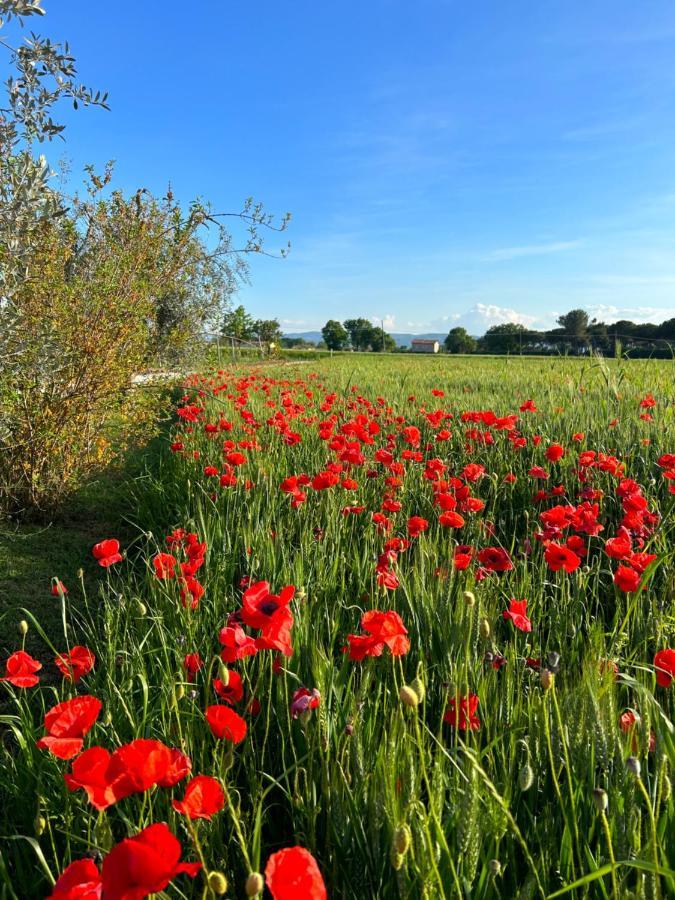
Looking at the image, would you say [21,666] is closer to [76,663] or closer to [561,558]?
[76,663]

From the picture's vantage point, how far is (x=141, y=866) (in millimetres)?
644

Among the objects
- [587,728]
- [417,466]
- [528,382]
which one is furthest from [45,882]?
[528,382]

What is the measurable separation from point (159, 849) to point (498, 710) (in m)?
1.12

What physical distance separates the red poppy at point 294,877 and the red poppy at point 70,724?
436mm

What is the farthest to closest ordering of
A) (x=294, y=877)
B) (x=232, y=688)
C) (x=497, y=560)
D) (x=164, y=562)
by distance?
(x=164, y=562) → (x=497, y=560) → (x=232, y=688) → (x=294, y=877)

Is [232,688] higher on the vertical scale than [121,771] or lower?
lower

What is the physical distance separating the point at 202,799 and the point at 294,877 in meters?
0.34

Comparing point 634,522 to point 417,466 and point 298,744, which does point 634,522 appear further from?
point 417,466

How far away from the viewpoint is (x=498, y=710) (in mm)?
1561

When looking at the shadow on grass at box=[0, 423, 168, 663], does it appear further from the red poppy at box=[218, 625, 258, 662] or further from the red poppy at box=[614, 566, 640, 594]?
the red poppy at box=[614, 566, 640, 594]

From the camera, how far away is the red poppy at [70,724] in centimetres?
94

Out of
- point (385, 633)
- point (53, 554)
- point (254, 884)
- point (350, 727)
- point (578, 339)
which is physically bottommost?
point (53, 554)

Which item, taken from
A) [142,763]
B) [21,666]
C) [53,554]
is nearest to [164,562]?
[21,666]

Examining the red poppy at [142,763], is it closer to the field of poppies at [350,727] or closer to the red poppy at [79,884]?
the field of poppies at [350,727]
